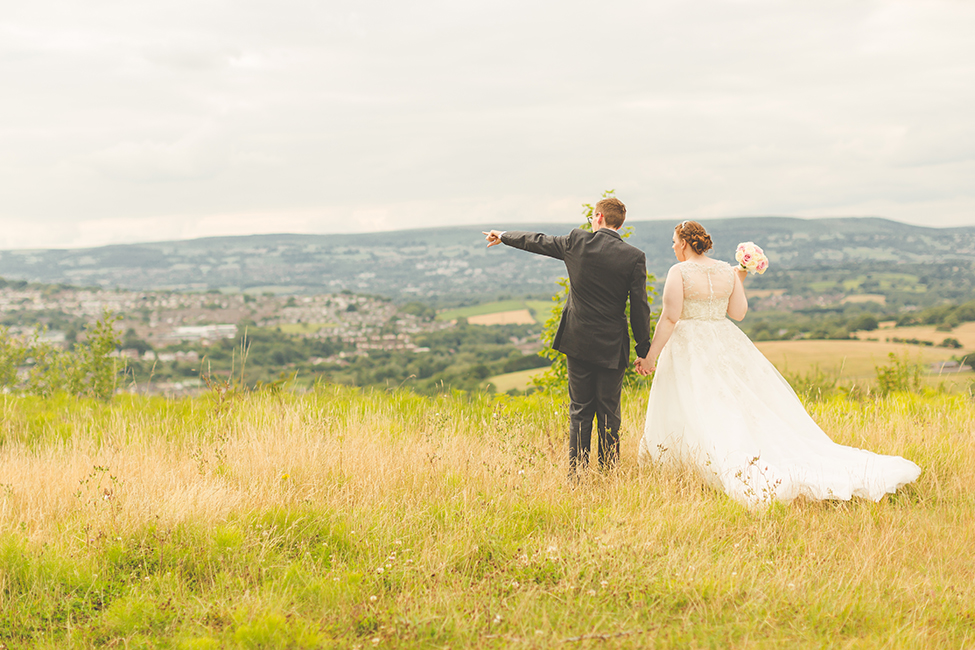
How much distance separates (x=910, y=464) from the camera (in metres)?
5.46

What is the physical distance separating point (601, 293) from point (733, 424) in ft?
5.70

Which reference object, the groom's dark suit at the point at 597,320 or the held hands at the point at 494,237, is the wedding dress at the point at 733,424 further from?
the held hands at the point at 494,237

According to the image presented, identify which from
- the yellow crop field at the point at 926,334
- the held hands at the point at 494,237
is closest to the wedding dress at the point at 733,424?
the held hands at the point at 494,237

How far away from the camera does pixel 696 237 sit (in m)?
5.94

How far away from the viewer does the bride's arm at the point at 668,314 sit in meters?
5.91

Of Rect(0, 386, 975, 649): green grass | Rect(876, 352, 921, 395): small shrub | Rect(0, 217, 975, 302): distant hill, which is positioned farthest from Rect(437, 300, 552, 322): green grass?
Rect(0, 386, 975, 649): green grass

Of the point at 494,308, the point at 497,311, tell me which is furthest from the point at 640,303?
the point at 494,308

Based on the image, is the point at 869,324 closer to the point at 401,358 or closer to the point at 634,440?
the point at 401,358

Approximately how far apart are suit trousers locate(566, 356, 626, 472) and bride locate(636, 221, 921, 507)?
452 millimetres

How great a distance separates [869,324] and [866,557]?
172 feet

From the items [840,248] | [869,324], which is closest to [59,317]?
[869,324]

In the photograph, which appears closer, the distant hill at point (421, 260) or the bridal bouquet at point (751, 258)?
the bridal bouquet at point (751, 258)

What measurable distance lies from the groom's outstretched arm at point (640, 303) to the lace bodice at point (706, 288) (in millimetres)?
667

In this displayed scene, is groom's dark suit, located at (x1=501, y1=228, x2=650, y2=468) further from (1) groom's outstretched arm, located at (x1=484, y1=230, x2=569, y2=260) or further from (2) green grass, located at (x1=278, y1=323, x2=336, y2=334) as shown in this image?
(2) green grass, located at (x1=278, y1=323, x2=336, y2=334)
